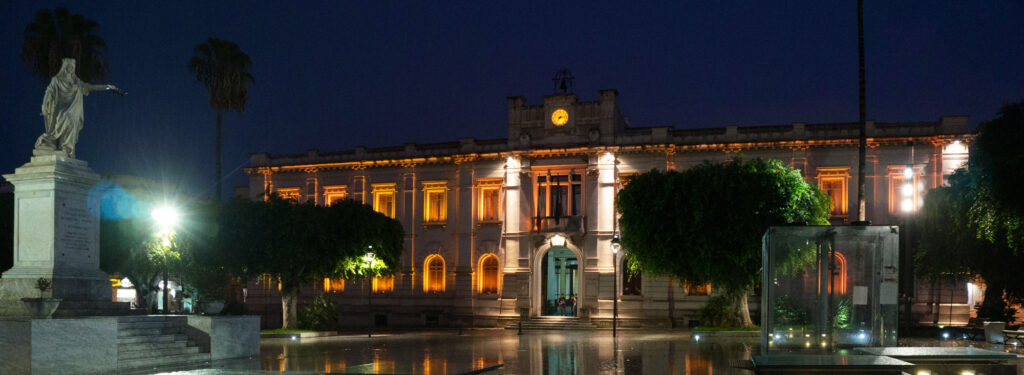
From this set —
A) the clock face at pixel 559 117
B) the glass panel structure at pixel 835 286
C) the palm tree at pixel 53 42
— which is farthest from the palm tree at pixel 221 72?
the glass panel structure at pixel 835 286

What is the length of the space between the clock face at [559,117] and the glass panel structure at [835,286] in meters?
29.1

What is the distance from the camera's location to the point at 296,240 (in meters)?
36.1

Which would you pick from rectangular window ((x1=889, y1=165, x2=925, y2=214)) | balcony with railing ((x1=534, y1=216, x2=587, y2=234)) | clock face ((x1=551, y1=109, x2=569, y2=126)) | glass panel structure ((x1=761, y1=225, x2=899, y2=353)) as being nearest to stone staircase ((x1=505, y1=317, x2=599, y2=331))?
balcony with railing ((x1=534, y1=216, x2=587, y2=234))

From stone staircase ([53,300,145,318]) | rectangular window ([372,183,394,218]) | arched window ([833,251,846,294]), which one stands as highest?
rectangular window ([372,183,394,218])

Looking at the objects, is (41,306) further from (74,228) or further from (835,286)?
(835,286)

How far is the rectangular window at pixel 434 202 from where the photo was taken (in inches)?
1971

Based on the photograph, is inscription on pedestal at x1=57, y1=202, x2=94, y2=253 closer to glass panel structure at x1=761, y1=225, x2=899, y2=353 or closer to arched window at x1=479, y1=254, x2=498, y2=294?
glass panel structure at x1=761, y1=225, x2=899, y2=353

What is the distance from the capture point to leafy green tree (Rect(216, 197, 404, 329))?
35.0 m

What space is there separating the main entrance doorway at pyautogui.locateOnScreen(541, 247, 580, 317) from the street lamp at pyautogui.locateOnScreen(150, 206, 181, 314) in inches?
825

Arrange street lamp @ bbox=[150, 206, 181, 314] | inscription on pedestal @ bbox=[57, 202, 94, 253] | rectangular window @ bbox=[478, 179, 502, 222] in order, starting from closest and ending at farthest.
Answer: inscription on pedestal @ bbox=[57, 202, 94, 253], street lamp @ bbox=[150, 206, 181, 314], rectangular window @ bbox=[478, 179, 502, 222]

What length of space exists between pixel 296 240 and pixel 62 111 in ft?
55.3

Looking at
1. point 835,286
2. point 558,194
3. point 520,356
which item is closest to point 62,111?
point 520,356

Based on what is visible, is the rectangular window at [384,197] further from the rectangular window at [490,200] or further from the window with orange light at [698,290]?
the window with orange light at [698,290]

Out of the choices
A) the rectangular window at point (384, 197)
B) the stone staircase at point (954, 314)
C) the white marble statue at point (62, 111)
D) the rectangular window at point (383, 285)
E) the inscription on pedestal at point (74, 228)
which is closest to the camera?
the inscription on pedestal at point (74, 228)
